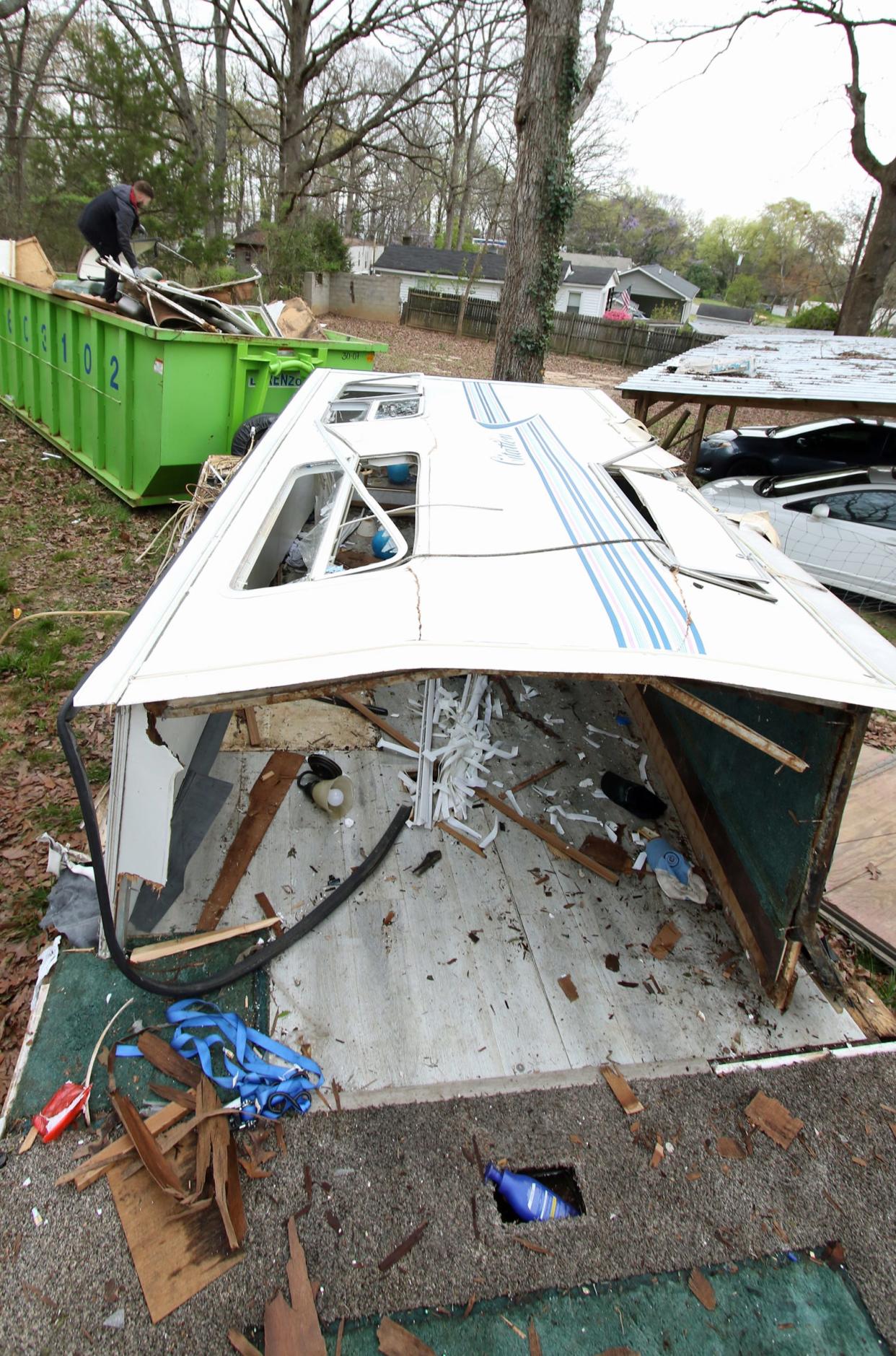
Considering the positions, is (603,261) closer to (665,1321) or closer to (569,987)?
(569,987)

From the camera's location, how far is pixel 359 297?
27.6 m

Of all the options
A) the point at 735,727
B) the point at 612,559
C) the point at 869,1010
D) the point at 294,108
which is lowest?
the point at 869,1010

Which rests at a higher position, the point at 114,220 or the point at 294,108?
the point at 294,108

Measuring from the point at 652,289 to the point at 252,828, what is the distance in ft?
202

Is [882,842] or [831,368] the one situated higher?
[831,368]

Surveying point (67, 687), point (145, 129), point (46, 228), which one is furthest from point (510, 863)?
point (46, 228)

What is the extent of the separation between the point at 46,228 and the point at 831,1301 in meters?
26.8

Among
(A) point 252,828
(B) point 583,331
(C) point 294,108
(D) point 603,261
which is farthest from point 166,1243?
(D) point 603,261

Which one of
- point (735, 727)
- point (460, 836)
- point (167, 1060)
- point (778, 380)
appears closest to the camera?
point (735, 727)

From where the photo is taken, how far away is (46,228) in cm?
2070

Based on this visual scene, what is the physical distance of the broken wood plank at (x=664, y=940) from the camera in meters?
3.49

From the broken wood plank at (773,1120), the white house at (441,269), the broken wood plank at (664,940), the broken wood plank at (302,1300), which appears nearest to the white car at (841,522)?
the broken wood plank at (664,940)

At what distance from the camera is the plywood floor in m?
2.96

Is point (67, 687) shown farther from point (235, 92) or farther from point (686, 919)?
point (235, 92)
